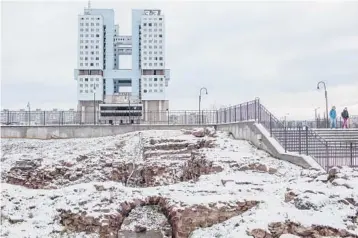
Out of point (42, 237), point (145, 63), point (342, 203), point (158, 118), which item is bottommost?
point (42, 237)

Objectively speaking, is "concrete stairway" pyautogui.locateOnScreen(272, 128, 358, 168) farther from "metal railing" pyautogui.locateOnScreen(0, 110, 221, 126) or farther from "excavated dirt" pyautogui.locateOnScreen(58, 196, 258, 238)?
"metal railing" pyautogui.locateOnScreen(0, 110, 221, 126)

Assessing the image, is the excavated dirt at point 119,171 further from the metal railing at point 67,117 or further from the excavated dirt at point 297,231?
the metal railing at point 67,117

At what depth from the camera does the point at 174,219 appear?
9594mm

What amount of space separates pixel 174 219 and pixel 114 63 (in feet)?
272

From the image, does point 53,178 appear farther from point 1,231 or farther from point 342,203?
point 342,203

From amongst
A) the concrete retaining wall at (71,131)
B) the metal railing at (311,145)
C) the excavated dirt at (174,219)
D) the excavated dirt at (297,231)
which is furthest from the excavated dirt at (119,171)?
the concrete retaining wall at (71,131)

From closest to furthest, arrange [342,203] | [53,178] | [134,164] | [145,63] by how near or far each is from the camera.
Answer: [342,203]
[53,178]
[134,164]
[145,63]

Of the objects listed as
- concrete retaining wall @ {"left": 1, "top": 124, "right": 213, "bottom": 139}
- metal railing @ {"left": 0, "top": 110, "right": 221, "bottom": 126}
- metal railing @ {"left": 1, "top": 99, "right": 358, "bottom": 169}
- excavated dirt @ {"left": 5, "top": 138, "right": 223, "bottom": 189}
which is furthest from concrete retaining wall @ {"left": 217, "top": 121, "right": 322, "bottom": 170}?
metal railing @ {"left": 0, "top": 110, "right": 221, "bottom": 126}

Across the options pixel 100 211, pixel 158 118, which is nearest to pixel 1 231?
pixel 100 211

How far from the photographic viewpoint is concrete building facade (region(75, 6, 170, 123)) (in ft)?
285

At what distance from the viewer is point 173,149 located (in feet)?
67.9

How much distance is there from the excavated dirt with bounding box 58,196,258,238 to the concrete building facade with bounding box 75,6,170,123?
75.8m

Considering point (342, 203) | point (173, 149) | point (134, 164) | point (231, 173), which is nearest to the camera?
point (342, 203)

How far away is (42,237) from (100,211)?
1371mm
